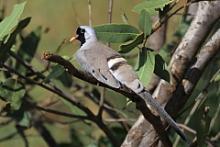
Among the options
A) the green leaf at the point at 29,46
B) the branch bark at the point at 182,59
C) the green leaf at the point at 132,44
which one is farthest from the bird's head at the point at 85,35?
the green leaf at the point at 29,46

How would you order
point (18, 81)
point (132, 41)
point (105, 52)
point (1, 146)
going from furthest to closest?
point (1, 146) < point (18, 81) < point (105, 52) < point (132, 41)

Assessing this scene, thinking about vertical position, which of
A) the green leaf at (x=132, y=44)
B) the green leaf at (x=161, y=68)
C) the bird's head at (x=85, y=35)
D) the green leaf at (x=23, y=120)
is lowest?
the green leaf at (x=23, y=120)

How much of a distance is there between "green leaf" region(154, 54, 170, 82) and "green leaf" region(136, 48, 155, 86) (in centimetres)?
4

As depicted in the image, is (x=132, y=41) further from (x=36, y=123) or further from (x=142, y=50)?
(x=36, y=123)

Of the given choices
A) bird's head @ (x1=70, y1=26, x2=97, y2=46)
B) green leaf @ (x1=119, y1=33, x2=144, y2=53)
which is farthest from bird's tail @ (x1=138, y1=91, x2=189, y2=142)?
bird's head @ (x1=70, y1=26, x2=97, y2=46)

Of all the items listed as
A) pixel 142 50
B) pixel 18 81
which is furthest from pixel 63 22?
pixel 142 50

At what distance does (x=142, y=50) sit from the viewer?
4.80 ft

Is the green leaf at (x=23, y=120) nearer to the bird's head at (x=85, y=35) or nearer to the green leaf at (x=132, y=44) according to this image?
the bird's head at (x=85, y=35)

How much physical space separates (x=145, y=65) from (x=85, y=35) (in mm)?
287

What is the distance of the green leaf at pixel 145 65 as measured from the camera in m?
1.44

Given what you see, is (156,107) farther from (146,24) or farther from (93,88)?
(93,88)

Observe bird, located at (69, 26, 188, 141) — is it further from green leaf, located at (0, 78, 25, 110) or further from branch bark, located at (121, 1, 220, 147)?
green leaf, located at (0, 78, 25, 110)

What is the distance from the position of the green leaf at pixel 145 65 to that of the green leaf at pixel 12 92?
17.5 inches

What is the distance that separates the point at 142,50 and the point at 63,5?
566 centimetres
